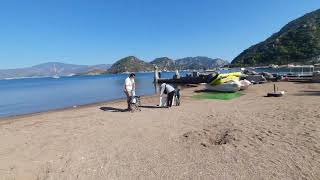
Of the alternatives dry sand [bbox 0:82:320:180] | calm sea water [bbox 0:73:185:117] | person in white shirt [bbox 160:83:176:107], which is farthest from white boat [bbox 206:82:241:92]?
dry sand [bbox 0:82:320:180]

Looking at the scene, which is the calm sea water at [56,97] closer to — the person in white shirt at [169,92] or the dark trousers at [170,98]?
the person in white shirt at [169,92]

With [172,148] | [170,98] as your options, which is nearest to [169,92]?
[170,98]

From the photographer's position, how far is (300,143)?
27.5 ft

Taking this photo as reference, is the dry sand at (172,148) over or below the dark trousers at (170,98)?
below

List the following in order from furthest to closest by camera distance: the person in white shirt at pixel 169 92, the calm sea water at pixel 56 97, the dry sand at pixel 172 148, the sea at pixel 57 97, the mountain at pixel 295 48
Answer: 1. the mountain at pixel 295 48
2. the calm sea water at pixel 56 97
3. the sea at pixel 57 97
4. the person in white shirt at pixel 169 92
5. the dry sand at pixel 172 148

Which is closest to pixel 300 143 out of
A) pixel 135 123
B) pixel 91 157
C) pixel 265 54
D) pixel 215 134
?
pixel 215 134

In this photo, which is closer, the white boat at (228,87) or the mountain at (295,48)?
the white boat at (228,87)

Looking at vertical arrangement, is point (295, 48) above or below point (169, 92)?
above

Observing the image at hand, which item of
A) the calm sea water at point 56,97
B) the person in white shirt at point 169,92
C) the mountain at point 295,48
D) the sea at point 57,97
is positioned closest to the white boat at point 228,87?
the person in white shirt at point 169,92

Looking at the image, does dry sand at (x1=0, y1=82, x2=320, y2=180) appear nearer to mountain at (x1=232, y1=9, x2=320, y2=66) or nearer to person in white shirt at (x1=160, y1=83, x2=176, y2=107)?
person in white shirt at (x1=160, y1=83, x2=176, y2=107)

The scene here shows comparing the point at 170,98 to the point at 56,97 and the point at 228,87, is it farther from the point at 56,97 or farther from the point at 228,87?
the point at 56,97

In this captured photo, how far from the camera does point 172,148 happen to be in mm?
8773

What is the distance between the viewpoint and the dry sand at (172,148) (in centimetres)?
687

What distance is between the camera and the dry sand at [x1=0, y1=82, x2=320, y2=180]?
22.5ft
